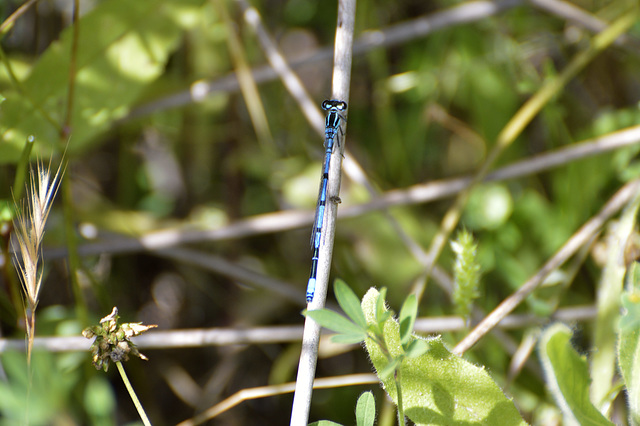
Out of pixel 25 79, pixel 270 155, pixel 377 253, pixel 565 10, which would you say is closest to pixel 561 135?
pixel 565 10

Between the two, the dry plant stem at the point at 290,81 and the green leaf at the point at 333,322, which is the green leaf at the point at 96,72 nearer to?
the dry plant stem at the point at 290,81

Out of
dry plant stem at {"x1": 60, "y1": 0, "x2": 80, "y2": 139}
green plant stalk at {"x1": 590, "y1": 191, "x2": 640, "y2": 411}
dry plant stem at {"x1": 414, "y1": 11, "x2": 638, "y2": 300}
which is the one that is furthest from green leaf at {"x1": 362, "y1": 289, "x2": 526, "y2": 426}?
dry plant stem at {"x1": 60, "y1": 0, "x2": 80, "y2": 139}

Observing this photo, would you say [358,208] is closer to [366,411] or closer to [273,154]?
[273,154]

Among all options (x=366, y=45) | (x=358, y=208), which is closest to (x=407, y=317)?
(x=358, y=208)

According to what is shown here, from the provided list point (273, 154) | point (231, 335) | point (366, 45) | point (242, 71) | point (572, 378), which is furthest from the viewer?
point (273, 154)

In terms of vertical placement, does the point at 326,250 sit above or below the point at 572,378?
above

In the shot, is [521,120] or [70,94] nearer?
[70,94]

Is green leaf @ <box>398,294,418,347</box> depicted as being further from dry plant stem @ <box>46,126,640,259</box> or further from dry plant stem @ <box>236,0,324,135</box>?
dry plant stem @ <box>236,0,324,135</box>
